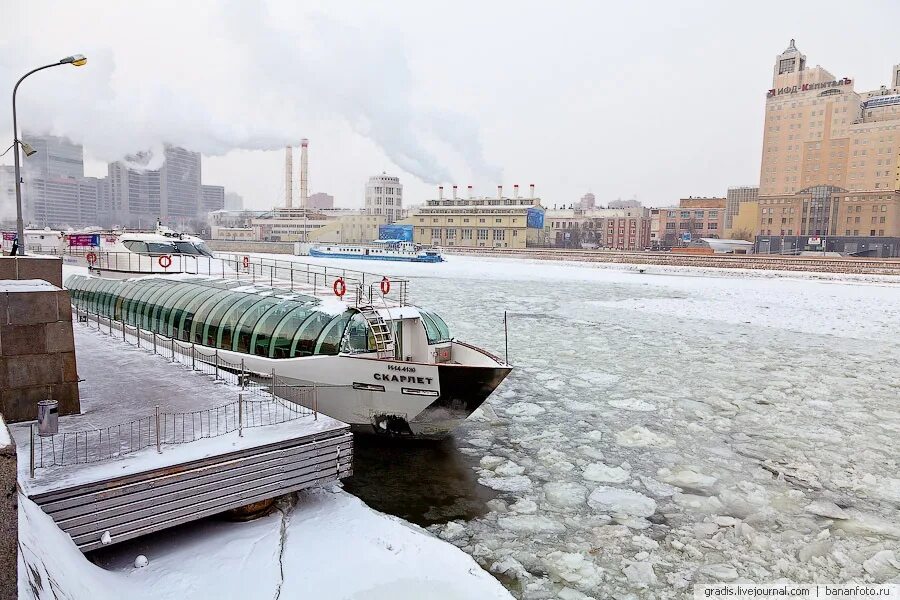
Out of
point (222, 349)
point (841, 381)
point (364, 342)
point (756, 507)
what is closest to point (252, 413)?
point (364, 342)

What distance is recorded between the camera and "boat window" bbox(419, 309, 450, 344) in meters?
15.7

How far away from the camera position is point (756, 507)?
11.4 meters

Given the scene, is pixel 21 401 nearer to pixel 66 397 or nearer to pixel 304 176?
pixel 66 397

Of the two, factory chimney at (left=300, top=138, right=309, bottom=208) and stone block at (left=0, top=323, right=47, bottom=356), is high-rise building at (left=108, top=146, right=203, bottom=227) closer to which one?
factory chimney at (left=300, top=138, right=309, bottom=208)

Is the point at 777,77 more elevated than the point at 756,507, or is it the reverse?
the point at 777,77

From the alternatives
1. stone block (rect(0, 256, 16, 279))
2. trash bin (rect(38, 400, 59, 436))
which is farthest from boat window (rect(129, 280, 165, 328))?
trash bin (rect(38, 400, 59, 436))

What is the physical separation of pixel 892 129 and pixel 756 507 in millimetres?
139092

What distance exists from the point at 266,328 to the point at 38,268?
5.31 meters

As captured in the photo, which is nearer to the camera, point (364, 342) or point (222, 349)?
point (364, 342)

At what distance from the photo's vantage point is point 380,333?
1429 centimetres

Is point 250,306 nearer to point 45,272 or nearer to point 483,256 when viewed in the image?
point 45,272

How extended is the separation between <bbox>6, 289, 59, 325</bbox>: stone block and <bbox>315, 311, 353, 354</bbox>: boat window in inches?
221

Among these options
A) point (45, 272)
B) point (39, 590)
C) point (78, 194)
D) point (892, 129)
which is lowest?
point (39, 590)

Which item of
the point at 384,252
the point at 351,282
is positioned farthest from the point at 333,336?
the point at 384,252
